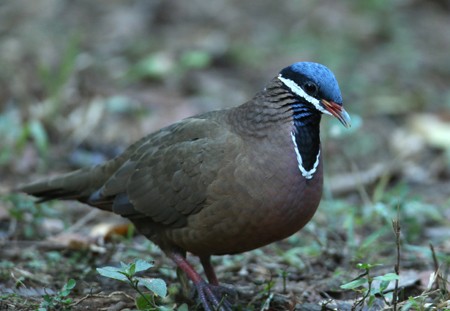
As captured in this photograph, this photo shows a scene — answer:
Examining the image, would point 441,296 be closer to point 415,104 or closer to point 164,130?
point 164,130

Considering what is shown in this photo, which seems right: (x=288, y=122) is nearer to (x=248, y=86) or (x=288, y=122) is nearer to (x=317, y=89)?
(x=317, y=89)

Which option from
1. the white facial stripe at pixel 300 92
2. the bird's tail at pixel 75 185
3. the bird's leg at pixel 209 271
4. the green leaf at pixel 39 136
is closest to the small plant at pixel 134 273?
the bird's leg at pixel 209 271

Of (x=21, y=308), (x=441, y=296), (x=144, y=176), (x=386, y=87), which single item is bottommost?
(x=21, y=308)

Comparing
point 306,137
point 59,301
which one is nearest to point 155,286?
point 59,301

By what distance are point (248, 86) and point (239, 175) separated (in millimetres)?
5341

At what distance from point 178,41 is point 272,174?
653cm

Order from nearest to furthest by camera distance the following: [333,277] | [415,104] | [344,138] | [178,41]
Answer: [333,277], [344,138], [415,104], [178,41]

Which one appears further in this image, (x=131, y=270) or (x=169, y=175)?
(x=169, y=175)

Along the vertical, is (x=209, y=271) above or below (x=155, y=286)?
below

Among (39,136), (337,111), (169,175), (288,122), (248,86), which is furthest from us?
(248,86)

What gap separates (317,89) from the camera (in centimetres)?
440

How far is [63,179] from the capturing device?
5426 millimetres

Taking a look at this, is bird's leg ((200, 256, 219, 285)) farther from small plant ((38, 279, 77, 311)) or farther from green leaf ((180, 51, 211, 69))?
green leaf ((180, 51, 211, 69))

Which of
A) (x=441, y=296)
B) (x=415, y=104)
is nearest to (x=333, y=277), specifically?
(x=441, y=296)
